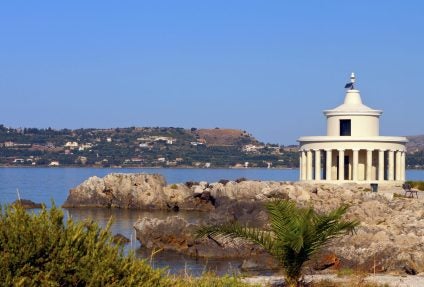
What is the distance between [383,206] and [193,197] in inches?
859

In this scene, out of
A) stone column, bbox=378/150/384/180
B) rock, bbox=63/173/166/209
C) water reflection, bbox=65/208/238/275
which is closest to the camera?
water reflection, bbox=65/208/238/275

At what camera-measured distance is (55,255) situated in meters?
7.30

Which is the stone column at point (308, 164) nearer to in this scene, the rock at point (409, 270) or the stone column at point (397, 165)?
the stone column at point (397, 165)

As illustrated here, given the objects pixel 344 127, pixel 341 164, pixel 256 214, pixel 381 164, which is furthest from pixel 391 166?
pixel 256 214

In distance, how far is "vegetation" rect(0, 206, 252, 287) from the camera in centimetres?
711

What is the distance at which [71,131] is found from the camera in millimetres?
189625

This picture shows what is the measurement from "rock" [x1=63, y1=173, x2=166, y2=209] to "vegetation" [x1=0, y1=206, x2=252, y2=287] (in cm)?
4328

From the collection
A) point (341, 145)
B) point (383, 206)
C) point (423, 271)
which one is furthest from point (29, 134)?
point (423, 271)

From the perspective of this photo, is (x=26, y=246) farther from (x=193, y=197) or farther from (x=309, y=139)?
(x=193, y=197)

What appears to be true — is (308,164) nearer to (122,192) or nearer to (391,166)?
(391,166)

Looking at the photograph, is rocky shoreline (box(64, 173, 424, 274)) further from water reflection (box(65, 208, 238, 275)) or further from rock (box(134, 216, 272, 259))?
water reflection (box(65, 208, 238, 275))

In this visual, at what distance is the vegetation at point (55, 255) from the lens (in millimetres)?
7105

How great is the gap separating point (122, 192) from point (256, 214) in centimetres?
2481

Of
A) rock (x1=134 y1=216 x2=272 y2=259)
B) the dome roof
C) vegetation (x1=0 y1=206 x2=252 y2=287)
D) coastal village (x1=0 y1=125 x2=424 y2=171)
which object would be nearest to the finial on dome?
the dome roof
